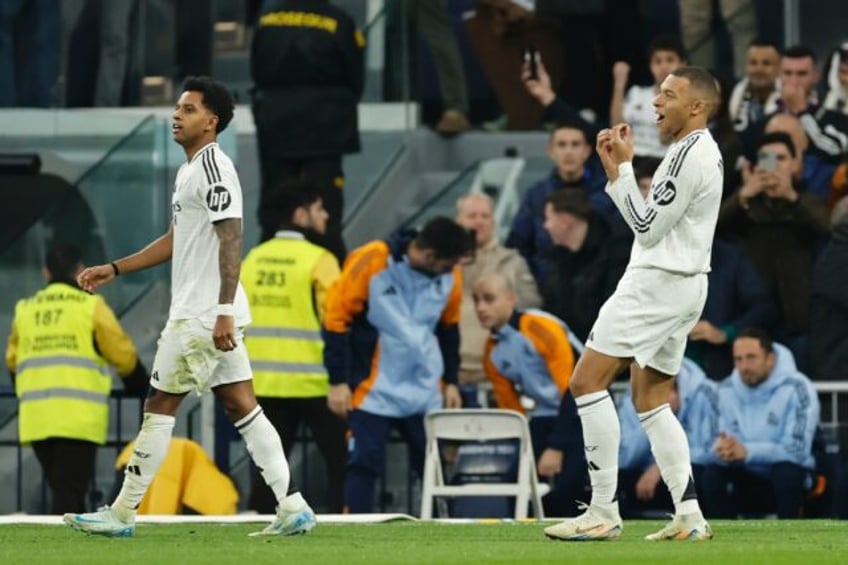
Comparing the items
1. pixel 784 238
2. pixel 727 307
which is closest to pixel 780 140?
pixel 784 238

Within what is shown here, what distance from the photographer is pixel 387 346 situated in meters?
19.2

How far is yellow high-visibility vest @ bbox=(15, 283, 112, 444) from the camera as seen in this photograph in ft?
64.2

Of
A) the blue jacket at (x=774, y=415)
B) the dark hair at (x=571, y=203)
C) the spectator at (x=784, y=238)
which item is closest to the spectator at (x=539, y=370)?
the dark hair at (x=571, y=203)

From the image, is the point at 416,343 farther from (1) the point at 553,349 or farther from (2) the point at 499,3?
(2) the point at 499,3

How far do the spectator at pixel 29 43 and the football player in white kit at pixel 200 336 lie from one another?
9647 millimetres

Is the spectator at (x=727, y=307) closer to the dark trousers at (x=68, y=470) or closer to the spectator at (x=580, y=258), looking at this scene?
the spectator at (x=580, y=258)

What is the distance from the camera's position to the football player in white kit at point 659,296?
13.9 m

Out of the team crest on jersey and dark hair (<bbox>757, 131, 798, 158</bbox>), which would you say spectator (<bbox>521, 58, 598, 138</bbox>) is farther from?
the team crest on jersey

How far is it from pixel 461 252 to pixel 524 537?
13.9 feet

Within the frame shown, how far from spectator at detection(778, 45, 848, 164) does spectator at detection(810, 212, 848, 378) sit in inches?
63.0

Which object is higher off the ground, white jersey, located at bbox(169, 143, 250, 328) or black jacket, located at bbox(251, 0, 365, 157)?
black jacket, located at bbox(251, 0, 365, 157)

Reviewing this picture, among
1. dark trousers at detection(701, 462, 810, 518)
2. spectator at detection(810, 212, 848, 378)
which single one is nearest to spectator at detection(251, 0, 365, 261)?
spectator at detection(810, 212, 848, 378)

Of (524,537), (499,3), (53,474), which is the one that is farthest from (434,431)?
(499,3)

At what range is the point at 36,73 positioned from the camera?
24.3 m
